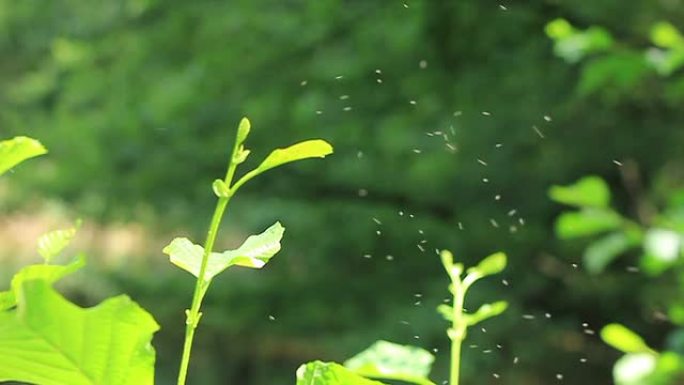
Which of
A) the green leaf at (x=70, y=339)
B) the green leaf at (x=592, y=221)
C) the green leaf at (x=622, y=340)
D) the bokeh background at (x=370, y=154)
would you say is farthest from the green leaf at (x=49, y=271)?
the bokeh background at (x=370, y=154)

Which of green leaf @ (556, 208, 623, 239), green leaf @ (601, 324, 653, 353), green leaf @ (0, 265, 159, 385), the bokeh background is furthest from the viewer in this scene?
the bokeh background

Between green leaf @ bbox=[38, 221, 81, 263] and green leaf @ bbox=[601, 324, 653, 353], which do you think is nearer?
green leaf @ bbox=[38, 221, 81, 263]

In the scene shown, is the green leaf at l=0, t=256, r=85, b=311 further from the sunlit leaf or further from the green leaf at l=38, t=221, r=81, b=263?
the sunlit leaf

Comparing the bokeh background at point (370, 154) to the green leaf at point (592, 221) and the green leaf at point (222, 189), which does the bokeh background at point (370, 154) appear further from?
the green leaf at point (222, 189)

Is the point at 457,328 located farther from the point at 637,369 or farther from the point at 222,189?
the point at 637,369

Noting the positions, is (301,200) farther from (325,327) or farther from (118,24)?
(118,24)

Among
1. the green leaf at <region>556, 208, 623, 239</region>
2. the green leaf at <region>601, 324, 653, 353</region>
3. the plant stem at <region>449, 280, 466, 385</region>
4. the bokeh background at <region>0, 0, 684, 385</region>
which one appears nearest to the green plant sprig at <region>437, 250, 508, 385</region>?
the plant stem at <region>449, 280, 466, 385</region>

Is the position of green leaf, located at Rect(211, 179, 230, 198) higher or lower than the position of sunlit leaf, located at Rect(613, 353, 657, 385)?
higher
